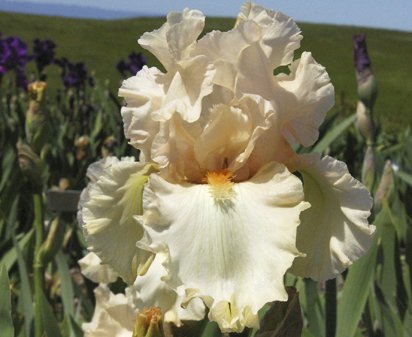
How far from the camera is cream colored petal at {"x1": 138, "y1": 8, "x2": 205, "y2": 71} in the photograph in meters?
0.78

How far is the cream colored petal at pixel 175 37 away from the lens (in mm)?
784

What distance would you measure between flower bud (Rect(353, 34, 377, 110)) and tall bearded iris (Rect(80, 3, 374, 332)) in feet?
3.94

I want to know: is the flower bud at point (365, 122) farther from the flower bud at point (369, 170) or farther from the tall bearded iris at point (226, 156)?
the tall bearded iris at point (226, 156)

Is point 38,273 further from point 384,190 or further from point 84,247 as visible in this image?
point 384,190

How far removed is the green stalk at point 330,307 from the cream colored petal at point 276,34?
440 millimetres

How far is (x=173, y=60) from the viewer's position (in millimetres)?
800

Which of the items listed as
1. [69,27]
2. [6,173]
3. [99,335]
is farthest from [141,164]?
[69,27]

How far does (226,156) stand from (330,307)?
452 millimetres

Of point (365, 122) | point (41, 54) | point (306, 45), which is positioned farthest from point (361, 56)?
point (306, 45)

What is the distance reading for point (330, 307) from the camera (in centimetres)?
114

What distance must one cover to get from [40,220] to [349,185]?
1051mm

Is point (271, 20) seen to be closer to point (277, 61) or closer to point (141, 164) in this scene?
point (277, 61)

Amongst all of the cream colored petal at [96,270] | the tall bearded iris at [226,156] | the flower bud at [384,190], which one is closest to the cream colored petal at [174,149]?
the tall bearded iris at [226,156]

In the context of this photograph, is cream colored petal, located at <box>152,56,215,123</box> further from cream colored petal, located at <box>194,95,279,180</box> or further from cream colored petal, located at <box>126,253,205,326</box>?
cream colored petal, located at <box>126,253,205,326</box>
